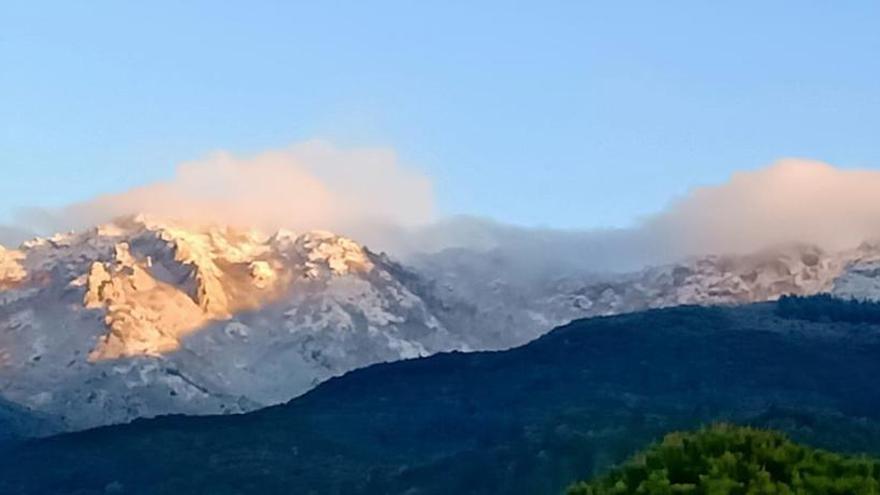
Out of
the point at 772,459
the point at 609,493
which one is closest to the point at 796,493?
the point at 772,459

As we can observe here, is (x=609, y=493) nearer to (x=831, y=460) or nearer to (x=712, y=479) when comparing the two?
(x=712, y=479)

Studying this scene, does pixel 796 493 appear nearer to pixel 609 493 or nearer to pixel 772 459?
pixel 772 459

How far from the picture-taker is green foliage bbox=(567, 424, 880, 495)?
183ft

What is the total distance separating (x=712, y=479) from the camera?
183 ft

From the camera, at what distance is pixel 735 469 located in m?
56.9

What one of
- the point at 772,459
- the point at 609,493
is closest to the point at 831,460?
the point at 772,459

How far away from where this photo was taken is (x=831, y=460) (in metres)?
58.5

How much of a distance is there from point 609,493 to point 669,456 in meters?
2.54

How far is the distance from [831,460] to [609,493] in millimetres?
7690

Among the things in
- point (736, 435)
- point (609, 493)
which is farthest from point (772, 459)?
point (609, 493)

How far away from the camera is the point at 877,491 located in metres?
56.0

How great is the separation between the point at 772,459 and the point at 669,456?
11.0ft

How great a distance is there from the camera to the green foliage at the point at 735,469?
183 ft

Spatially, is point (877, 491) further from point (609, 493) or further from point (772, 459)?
point (609, 493)
